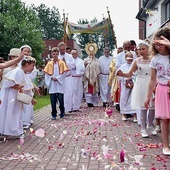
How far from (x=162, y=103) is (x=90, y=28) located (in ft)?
54.8

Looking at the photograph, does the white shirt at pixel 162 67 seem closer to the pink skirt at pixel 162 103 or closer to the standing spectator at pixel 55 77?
the pink skirt at pixel 162 103

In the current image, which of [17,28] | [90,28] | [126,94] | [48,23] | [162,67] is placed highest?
[48,23]

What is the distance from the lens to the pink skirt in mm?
6105

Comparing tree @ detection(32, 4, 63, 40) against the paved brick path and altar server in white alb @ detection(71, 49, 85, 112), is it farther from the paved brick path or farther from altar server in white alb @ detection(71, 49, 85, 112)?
the paved brick path

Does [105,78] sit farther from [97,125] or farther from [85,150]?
[85,150]

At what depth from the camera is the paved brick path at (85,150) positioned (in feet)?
18.0

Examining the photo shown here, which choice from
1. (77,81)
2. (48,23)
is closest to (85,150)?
(77,81)

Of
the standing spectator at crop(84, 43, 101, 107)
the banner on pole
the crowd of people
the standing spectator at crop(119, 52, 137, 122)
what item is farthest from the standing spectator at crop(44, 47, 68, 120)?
the banner on pole

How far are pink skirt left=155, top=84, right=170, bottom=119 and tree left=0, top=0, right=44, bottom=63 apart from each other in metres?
34.9

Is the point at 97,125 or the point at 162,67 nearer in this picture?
the point at 162,67

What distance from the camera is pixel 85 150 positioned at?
652cm

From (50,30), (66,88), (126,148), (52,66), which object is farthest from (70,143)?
(50,30)

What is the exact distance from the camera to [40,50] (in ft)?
147

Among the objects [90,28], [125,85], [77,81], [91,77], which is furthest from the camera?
[90,28]
